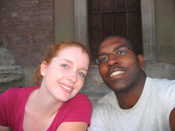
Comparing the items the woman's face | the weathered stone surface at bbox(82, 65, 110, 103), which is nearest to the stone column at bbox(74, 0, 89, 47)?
the weathered stone surface at bbox(82, 65, 110, 103)

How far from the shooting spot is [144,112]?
6.74 ft

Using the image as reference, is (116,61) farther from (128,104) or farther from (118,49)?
(128,104)

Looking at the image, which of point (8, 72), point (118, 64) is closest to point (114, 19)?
point (8, 72)

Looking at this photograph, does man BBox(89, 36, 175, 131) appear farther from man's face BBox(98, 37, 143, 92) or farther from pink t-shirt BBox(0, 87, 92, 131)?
pink t-shirt BBox(0, 87, 92, 131)

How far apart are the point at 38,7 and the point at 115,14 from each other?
1.49m

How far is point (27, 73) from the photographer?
5590 mm

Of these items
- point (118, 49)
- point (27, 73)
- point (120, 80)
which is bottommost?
point (27, 73)

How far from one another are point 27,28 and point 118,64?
394 cm

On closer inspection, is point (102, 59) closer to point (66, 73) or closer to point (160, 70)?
point (66, 73)

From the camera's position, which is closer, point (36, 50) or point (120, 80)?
point (120, 80)

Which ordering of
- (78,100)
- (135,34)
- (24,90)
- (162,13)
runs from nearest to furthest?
(78,100)
(24,90)
(162,13)
(135,34)

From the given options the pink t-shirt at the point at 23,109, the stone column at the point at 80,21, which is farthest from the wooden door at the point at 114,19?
the pink t-shirt at the point at 23,109

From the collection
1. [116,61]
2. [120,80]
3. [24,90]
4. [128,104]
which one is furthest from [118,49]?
[24,90]

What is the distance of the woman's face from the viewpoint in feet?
6.14
